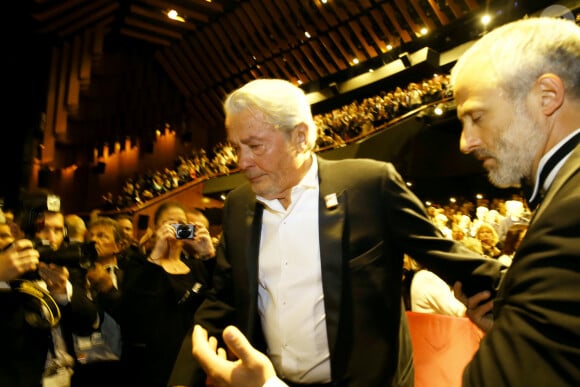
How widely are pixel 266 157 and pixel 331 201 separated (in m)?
0.33

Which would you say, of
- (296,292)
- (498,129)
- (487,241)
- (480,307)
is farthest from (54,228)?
(487,241)

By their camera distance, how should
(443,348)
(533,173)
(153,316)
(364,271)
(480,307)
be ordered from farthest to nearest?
(153,316), (443,348), (364,271), (480,307), (533,173)

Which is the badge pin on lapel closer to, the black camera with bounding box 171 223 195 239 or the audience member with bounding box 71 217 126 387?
the black camera with bounding box 171 223 195 239

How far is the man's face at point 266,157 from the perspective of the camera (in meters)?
1.79

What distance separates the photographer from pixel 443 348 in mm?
2205

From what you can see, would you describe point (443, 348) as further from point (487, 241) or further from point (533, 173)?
point (487, 241)

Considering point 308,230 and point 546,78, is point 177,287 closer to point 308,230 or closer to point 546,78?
point 308,230

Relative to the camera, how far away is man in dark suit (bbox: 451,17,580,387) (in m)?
0.73

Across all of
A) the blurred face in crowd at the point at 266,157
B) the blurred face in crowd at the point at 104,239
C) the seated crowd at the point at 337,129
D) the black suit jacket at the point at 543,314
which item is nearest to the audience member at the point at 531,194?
the black suit jacket at the point at 543,314

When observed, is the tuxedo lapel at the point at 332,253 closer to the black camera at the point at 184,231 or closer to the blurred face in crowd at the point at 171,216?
the black camera at the point at 184,231

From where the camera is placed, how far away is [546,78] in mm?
1069

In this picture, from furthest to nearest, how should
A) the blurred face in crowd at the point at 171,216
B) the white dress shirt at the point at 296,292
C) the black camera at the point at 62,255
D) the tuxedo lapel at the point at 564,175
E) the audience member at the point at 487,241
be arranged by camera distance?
the audience member at the point at 487,241 < the blurred face in crowd at the point at 171,216 < the black camera at the point at 62,255 < the white dress shirt at the point at 296,292 < the tuxedo lapel at the point at 564,175

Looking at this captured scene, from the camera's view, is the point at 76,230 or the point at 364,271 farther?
the point at 76,230

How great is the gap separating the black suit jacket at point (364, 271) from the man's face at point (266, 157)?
0.54ft
